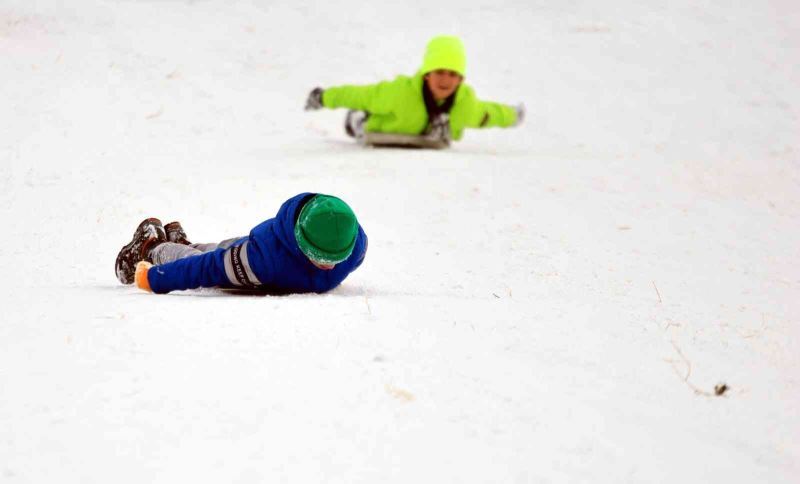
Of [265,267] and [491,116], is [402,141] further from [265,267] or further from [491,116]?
[265,267]

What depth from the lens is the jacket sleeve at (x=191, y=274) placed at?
11.6ft

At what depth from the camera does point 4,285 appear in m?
3.58

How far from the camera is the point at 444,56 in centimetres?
664

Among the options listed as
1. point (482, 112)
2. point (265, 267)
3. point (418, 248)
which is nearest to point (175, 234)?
point (265, 267)

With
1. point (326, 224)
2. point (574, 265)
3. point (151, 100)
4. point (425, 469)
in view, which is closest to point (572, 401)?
point (425, 469)

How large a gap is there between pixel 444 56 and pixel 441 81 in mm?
191

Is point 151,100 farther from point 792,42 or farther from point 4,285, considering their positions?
point 792,42

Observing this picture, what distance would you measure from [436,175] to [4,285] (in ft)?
9.83

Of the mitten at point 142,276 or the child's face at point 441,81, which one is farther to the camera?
the child's face at point 441,81

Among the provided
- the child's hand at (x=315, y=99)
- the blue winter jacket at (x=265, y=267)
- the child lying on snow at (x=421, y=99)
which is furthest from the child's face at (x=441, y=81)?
the blue winter jacket at (x=265, y=267)

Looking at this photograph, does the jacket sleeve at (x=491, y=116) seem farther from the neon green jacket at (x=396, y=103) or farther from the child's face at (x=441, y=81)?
the child's face at (x=441, y=81)

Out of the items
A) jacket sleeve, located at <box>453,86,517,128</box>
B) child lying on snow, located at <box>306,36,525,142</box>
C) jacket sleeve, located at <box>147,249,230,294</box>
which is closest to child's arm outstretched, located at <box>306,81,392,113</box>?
child lying on snow, located at <box>306,36,525,142</box>

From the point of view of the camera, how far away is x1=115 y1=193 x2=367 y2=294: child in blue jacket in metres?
3.29

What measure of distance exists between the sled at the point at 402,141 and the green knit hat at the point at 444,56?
1.63ft
